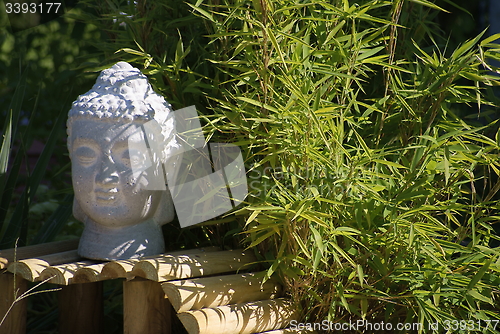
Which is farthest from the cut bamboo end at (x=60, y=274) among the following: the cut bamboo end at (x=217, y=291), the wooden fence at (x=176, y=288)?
the cut bamboo end at (x=217, y=291)

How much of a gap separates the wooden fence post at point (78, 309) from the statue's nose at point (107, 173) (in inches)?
20.5

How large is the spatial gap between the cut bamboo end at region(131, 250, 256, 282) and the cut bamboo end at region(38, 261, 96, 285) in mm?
215

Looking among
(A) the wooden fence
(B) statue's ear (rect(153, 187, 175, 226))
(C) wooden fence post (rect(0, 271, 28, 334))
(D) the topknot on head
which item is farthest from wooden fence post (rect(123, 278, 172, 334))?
(D) the topknot on head

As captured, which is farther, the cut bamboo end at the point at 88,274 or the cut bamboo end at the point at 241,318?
the cut bamboo end at the point at 88,274

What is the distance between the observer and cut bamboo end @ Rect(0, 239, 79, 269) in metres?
1.92

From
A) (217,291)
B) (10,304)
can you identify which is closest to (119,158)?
(217,291)

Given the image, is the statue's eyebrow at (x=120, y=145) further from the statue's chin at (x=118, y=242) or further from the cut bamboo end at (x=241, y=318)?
the cut bamboo end at (x=241, y=318)

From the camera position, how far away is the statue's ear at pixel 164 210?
1.95 m

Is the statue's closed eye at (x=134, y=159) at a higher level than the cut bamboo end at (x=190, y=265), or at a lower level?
higher

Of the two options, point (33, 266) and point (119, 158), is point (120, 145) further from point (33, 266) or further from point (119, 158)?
point (33, 266)

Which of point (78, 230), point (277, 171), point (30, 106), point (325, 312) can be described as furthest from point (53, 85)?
point (325, 312)

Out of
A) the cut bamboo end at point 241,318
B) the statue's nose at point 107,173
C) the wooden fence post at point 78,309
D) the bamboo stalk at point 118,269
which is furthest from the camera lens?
the wooden fence post at point 78,309

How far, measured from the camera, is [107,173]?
1811 mm

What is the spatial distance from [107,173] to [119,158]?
63 millimetres
